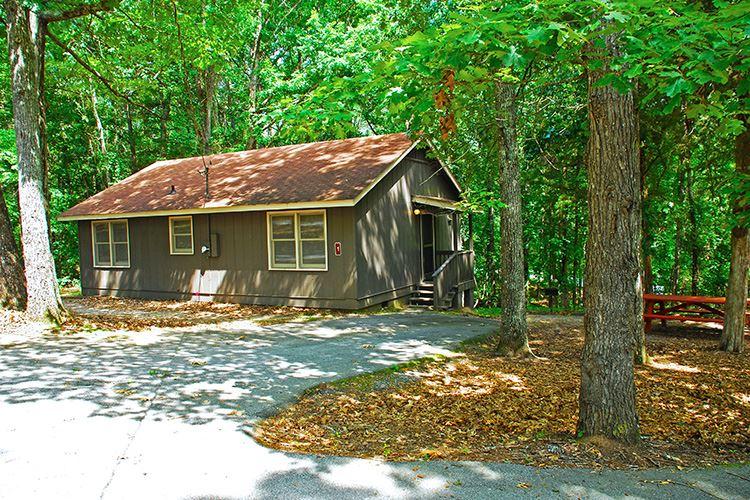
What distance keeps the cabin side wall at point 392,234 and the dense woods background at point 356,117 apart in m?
1.40

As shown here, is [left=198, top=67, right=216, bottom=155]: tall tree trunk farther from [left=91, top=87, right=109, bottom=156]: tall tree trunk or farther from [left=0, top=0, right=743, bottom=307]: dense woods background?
[left=91, top=87, right=109, bottom=156]: tall tree trunk

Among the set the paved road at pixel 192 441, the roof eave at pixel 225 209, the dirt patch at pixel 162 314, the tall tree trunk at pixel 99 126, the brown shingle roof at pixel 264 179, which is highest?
the tall tree trunk at pixel 99 126

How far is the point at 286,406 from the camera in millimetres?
5617

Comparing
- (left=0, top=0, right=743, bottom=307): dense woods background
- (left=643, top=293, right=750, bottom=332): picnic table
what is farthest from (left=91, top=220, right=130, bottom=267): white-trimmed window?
(left=643, top=293, right=750, bottom=332): picnic table

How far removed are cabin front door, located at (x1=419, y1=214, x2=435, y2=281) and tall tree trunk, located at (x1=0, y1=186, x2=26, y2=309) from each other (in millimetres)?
10147

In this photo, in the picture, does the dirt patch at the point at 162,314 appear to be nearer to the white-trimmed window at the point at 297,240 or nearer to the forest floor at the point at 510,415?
the white-trimmed window at the point at 297,240

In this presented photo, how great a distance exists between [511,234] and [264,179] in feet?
26.6

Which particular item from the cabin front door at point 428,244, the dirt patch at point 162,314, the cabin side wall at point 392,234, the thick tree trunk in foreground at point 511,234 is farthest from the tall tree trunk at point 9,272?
the cabin front door at point 428,244

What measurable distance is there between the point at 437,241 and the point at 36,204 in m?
11.1

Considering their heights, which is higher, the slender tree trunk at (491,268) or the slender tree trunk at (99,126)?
the slender tree trunk at (99,126)

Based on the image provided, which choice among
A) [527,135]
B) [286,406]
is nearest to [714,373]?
[286,406]

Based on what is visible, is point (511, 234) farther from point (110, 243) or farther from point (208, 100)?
point (208, 100)

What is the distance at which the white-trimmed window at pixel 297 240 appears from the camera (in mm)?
13078

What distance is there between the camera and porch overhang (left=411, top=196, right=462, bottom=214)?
15326 mm
